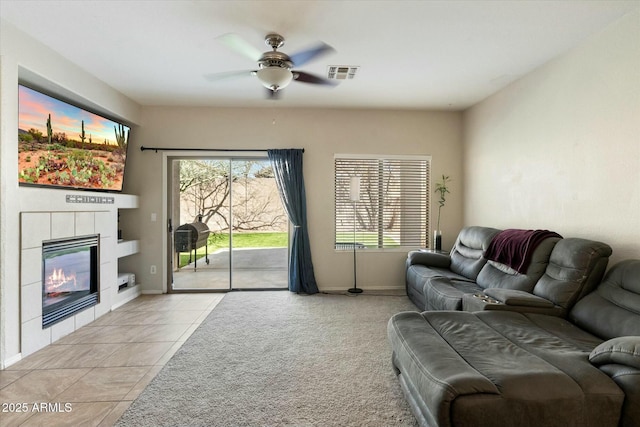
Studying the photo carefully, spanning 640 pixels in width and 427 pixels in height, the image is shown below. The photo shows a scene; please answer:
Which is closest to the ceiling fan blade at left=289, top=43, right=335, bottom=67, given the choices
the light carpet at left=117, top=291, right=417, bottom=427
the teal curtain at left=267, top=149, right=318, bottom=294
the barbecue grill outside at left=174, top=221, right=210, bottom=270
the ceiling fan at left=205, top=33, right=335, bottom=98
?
the ceiling fan at left=205, top=33, right=335, bottom=98

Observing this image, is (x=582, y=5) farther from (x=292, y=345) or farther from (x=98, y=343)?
(x=98, y=343)

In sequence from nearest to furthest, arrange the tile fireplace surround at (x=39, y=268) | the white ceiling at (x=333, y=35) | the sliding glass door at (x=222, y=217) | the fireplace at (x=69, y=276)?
the white ceiling at (x=333, y=35) < the tile fireplace surround at (x=39, y=268) < the fireplace at (x=69, y=276) < the sliding glass door at (x=222, y=217)

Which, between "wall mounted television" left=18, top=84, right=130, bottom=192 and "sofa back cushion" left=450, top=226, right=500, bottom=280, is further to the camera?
"sofa back cushion" left=450, top=226, right=500, bottom=280

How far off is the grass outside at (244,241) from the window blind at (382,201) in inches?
36.3

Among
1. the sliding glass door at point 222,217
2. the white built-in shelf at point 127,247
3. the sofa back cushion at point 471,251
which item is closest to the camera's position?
the sofa back cushion at point 471,251

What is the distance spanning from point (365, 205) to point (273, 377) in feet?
10.1

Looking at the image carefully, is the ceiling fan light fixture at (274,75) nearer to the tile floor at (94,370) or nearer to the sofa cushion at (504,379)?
the sofa cushion at (504,379)

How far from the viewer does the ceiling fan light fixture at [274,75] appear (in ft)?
8.22

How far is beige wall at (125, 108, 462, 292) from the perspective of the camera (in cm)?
462

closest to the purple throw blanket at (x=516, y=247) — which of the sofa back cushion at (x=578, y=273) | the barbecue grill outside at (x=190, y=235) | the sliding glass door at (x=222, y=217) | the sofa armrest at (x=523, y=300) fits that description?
the sofa back cushion at (x=578, y=273)

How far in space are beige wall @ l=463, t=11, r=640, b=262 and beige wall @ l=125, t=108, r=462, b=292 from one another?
2.64 feet

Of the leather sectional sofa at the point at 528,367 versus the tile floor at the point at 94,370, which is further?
the tile floor at the point at 94,370

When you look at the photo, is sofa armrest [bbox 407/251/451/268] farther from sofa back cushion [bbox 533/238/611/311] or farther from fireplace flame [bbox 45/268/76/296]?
fireplace flame [bbox 45/268/76/296]

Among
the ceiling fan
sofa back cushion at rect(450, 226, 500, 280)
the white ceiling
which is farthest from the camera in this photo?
sofa back cushion at rect(450, 226, 500, 280)
